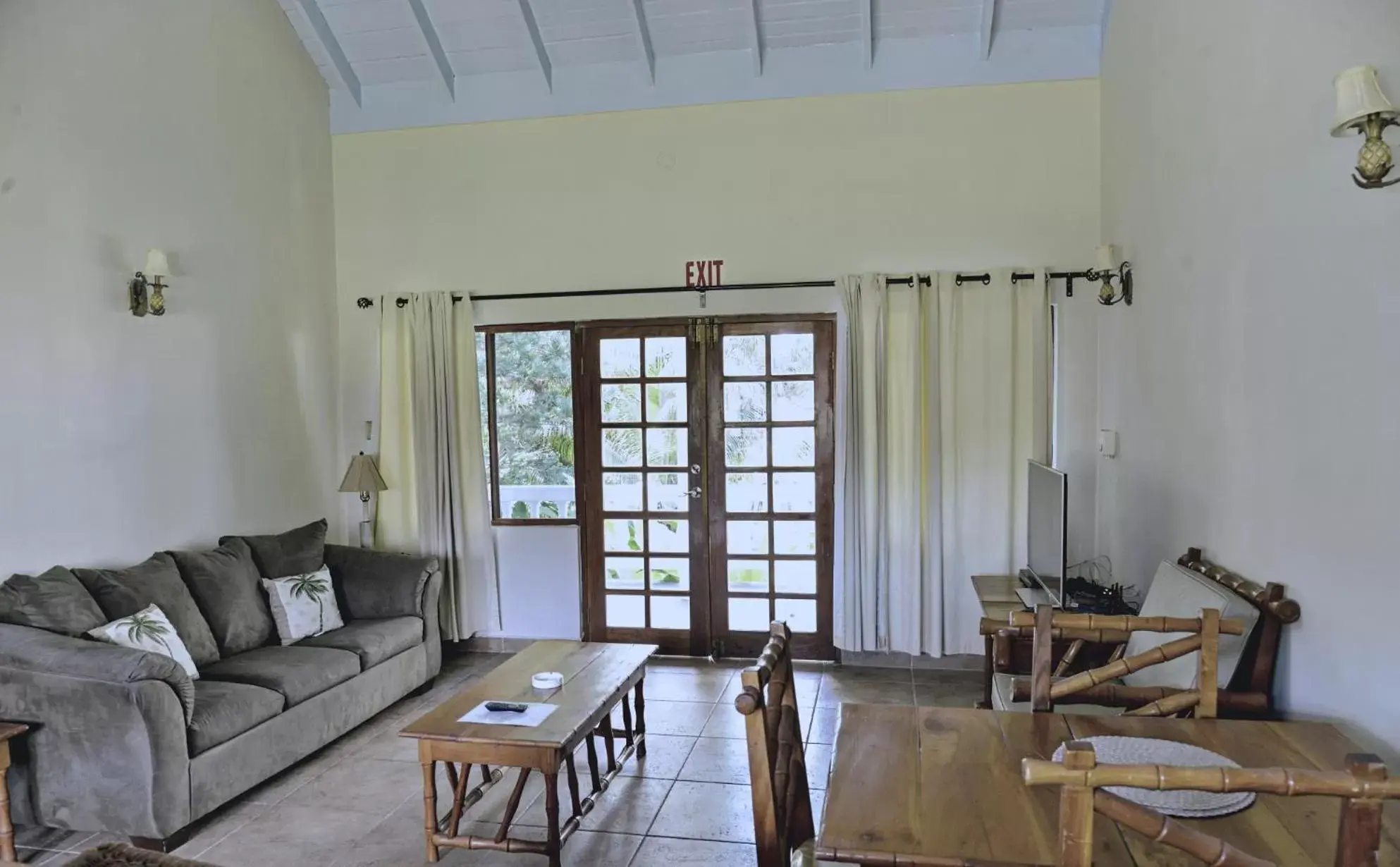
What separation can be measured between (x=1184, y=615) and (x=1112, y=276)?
2.11m

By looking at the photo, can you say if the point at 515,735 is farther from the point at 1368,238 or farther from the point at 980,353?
the point at 980,353

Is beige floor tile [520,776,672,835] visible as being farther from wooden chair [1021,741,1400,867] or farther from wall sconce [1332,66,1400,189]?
wall sconce [1332,66,1400,189]

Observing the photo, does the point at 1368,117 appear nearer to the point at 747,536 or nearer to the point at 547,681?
the point at 547,681

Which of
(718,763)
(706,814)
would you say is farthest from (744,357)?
(706,814)

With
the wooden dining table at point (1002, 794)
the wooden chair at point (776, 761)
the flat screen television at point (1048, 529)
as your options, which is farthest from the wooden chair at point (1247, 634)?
the wooden chair at point (776, 761)

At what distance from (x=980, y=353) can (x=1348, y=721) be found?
2.81 meters

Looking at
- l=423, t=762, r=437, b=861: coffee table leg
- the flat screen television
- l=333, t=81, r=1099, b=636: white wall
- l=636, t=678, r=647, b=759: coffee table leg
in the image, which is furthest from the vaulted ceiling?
l=423, t=762, r=437, b=861: coffee table leg

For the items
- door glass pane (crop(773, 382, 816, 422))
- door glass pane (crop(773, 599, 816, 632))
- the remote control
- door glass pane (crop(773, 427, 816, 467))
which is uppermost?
door glass pane (crop(773, 382, 816, 422))

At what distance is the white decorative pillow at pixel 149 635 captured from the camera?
327cm

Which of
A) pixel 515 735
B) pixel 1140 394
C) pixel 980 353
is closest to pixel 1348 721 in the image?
pixel 1140 394

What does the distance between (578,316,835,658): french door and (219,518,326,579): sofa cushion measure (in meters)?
1.51

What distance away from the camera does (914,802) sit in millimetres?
1611

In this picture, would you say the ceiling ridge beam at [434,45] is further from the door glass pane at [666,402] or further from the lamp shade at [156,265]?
the door glass pane at [666,402]

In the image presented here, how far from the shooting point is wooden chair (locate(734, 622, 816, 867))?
170cm
